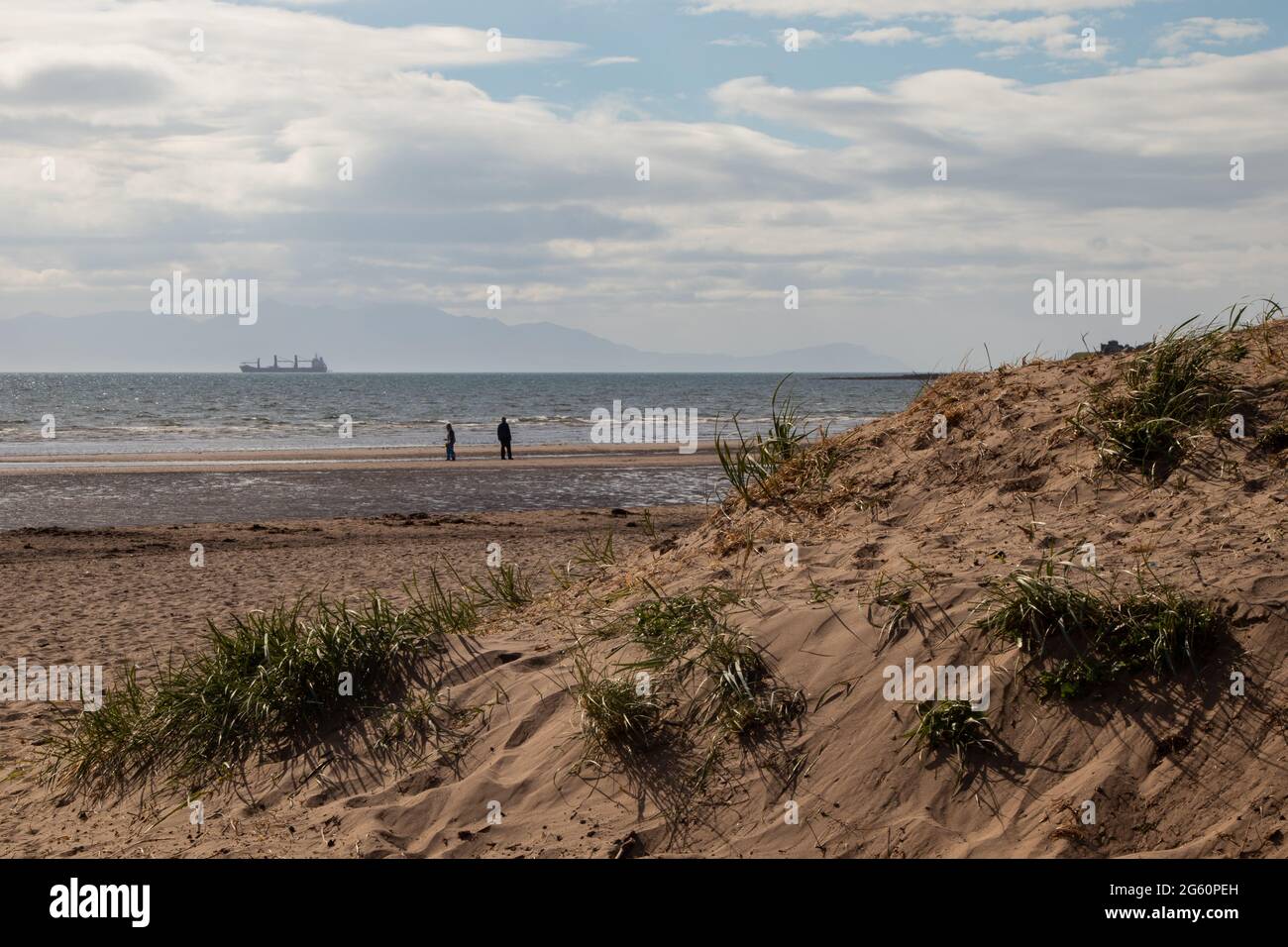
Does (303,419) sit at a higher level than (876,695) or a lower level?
higher

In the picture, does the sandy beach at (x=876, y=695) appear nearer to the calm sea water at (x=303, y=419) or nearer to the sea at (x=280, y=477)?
the sea at (x=280, y=477)

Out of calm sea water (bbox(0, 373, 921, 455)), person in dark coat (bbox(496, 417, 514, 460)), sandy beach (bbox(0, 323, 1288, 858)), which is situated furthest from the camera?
calm sea water (bbox(0, 373, 921, 455))

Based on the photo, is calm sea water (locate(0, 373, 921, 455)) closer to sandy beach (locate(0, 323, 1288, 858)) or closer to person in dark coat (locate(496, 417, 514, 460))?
person in dark coat (locate(496, 417, 514, 460))

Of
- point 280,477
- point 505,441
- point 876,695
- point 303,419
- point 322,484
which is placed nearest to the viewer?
point 876,695

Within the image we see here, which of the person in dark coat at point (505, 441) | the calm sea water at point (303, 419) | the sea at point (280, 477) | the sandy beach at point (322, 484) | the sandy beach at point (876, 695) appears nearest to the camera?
the sandy beach at point (876, 695)

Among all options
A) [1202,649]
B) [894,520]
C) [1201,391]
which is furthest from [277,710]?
[1201,391]

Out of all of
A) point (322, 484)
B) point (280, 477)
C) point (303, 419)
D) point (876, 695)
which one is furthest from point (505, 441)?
point (303, 419)

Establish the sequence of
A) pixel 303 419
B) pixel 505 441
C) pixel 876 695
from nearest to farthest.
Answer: pixel 876 695 < pixel 505 441 < pixel 303 419

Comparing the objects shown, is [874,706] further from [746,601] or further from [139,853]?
[139,853]

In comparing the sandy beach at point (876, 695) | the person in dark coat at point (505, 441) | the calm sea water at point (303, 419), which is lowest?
the sandy beach at point (876, 695)

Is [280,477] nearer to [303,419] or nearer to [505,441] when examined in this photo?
[505,441]

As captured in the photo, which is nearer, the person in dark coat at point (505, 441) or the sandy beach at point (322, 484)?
the sandy beach at point (322, 484)

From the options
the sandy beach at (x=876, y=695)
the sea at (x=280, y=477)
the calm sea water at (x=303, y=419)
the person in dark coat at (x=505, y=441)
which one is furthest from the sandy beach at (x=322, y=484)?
the sandy beach at (x=876, y=695)

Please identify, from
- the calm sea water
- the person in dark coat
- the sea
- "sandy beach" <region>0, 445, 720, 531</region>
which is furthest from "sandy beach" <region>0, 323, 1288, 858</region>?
the person in dark coat
